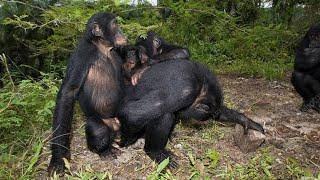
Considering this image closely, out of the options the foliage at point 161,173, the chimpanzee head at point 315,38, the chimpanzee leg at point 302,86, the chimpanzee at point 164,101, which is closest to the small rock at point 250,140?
the chimpanzee at point 164,101

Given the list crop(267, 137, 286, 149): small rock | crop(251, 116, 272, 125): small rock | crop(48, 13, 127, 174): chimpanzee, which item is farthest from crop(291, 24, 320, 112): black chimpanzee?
crop(48, 13, 127, 174): chimpanzee

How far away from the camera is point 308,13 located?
932cm

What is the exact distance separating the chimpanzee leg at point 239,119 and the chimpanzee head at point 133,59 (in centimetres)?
98

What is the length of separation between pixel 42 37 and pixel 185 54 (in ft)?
18.3

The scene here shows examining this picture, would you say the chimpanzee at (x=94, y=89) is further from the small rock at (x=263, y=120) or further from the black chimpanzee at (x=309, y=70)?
the black chimpanzee at (x=309, y=70)

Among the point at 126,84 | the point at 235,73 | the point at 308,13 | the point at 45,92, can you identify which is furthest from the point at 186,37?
the point at 126,84

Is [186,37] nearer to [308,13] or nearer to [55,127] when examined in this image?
[308,13]

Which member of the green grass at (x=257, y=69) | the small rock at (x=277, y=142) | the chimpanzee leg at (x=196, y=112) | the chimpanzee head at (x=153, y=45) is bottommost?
the green grass at (x=257, y=69)

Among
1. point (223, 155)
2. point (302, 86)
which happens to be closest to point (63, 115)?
point (223, 155)

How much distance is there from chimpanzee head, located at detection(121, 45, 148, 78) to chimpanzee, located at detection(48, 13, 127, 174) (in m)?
0.10

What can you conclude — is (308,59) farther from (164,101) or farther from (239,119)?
(164,101)

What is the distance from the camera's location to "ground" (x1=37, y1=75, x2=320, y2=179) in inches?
149

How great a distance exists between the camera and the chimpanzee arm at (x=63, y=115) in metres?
3.74

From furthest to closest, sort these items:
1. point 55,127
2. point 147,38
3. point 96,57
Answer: point 147,38, point 96,57, point 55,127
